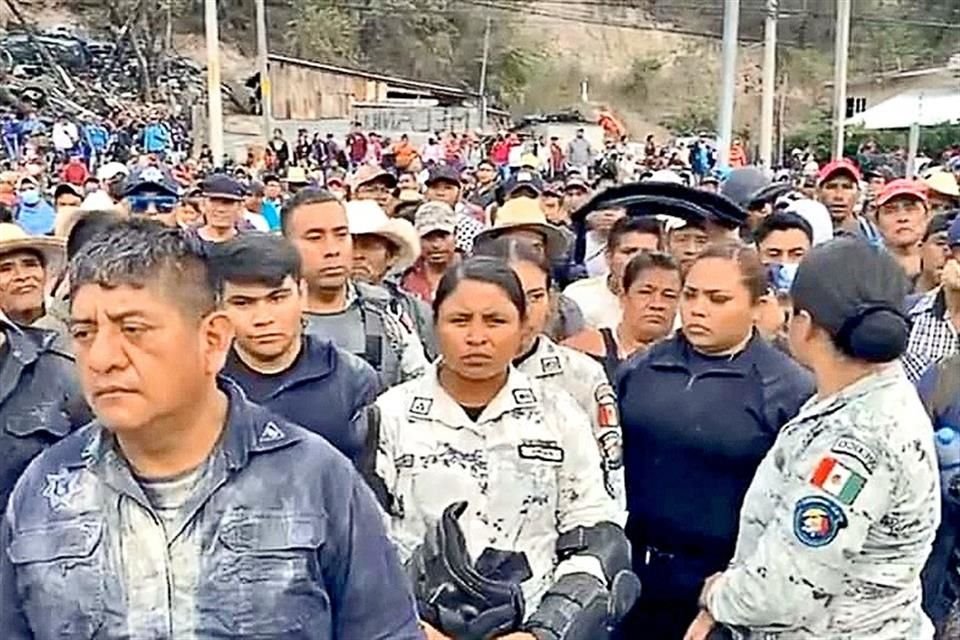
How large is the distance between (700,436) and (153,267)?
2068 mm

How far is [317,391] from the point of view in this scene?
3.77m

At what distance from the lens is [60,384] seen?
3697 mm

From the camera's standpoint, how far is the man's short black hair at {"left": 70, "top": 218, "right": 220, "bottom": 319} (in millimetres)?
2100

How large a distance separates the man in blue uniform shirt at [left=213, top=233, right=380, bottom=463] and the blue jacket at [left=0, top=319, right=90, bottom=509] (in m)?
0.42

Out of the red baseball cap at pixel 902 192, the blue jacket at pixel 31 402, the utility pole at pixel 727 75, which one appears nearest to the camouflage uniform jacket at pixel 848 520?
the blue jacket at pixel 31 402

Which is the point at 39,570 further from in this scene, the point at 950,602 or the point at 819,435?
the point at 950,602

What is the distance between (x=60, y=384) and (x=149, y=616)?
1.72 m

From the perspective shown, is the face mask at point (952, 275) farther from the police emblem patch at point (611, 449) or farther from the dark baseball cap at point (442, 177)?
the dark baseball cap at point (442, 177)

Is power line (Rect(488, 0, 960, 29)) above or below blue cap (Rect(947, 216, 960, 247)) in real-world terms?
above

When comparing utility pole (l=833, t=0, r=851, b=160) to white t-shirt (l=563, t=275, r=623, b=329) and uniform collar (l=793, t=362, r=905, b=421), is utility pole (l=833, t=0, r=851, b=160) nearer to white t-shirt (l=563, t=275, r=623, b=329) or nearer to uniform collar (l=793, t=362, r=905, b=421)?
white t-shirt (l=563, t=275, r=623, b=329)

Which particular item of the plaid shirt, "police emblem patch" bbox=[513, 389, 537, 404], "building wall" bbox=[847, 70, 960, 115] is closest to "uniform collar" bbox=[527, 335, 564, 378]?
"police emblem patch" bbox=[513, 389, 537, 404]

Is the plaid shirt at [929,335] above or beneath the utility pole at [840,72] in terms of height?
beneath

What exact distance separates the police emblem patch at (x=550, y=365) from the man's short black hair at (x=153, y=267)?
1673 mm

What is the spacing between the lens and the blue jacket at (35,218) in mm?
6909
